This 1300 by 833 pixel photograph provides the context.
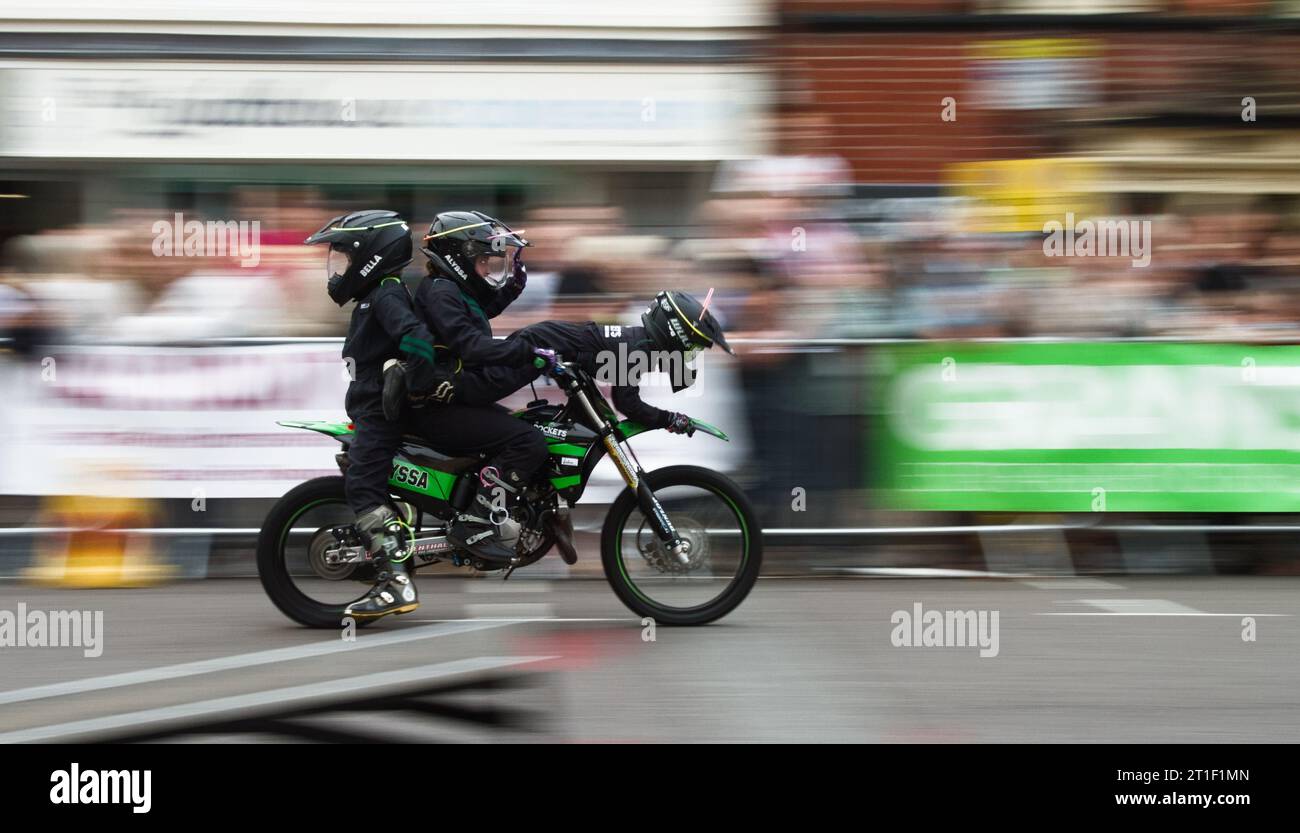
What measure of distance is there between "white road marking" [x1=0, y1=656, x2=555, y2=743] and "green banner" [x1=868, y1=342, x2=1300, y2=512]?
11.5 feet

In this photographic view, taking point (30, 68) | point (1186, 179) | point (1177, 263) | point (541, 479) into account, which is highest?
point (30, 68)

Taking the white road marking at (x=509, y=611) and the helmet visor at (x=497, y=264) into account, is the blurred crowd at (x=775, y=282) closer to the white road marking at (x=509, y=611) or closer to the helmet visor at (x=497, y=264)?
the white road marking at (x=509, y=611)

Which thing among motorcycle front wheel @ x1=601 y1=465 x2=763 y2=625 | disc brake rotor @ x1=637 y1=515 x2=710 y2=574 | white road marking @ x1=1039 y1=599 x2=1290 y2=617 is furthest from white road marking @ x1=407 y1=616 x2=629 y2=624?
white road marking @ x1=1039 y1=599 x2=1290 y2=617

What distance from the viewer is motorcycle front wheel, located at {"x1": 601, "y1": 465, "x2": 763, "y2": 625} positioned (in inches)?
297

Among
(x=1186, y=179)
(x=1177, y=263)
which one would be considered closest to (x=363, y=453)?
(x=1177, y=263)

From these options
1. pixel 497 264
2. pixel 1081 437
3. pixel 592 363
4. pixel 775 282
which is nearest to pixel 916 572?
pixel 1081 437

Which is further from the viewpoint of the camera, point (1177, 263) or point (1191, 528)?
point (1177, 263)

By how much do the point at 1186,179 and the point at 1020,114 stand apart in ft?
5.49

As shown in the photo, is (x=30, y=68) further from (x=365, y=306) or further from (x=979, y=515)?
(x=979, y=515)

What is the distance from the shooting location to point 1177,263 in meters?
10.5

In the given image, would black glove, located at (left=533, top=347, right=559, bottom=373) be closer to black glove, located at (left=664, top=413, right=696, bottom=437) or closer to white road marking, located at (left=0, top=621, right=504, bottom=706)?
black glove, located at (left=664, top=413, right=696, bottom=437)

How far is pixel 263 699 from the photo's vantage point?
6031 mm

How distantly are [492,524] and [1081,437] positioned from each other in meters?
3.85

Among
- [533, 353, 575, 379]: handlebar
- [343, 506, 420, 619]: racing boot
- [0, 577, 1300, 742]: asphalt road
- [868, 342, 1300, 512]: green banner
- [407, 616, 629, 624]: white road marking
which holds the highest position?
[533, 353, 575, 379]: handlebar
